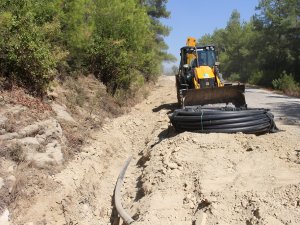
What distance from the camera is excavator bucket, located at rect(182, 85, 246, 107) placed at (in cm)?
1339

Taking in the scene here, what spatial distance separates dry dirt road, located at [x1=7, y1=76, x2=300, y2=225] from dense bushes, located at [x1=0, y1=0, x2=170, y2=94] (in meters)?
2.89

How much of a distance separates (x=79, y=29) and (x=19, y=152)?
8.56m

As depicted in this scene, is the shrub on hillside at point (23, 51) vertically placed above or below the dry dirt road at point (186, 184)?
above

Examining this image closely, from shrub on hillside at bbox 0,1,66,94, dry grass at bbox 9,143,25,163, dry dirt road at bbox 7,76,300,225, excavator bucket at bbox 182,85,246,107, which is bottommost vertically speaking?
dry dirt road at bbox 7,76,300,225

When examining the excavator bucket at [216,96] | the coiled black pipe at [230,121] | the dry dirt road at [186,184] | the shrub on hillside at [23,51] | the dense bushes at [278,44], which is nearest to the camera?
the dry dirt road at [186,184]

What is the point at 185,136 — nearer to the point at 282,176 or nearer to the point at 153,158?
the point at 153,158

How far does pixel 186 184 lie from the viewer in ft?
25.4

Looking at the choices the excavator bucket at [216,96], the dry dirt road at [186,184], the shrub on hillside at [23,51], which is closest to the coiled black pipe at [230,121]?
the dry dirt road at [186,184]

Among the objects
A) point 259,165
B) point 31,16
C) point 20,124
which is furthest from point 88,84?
point 259,165

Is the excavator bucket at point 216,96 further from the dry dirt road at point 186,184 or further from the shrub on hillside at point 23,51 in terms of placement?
the shrub on hillside at point 23,51

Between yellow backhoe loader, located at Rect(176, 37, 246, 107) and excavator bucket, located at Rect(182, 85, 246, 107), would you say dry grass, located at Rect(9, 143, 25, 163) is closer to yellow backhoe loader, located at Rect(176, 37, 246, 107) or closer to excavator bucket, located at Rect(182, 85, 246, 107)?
yellow backhoe loader, located at Rect(176, 37, 246, 107)

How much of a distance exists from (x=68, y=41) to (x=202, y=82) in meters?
5.54

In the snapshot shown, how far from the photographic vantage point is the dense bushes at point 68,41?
35.8 ft

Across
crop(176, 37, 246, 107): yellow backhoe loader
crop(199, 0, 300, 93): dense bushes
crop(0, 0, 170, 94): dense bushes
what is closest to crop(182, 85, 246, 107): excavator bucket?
crop(176, 37, 246, 107): yellow backhoe loader
